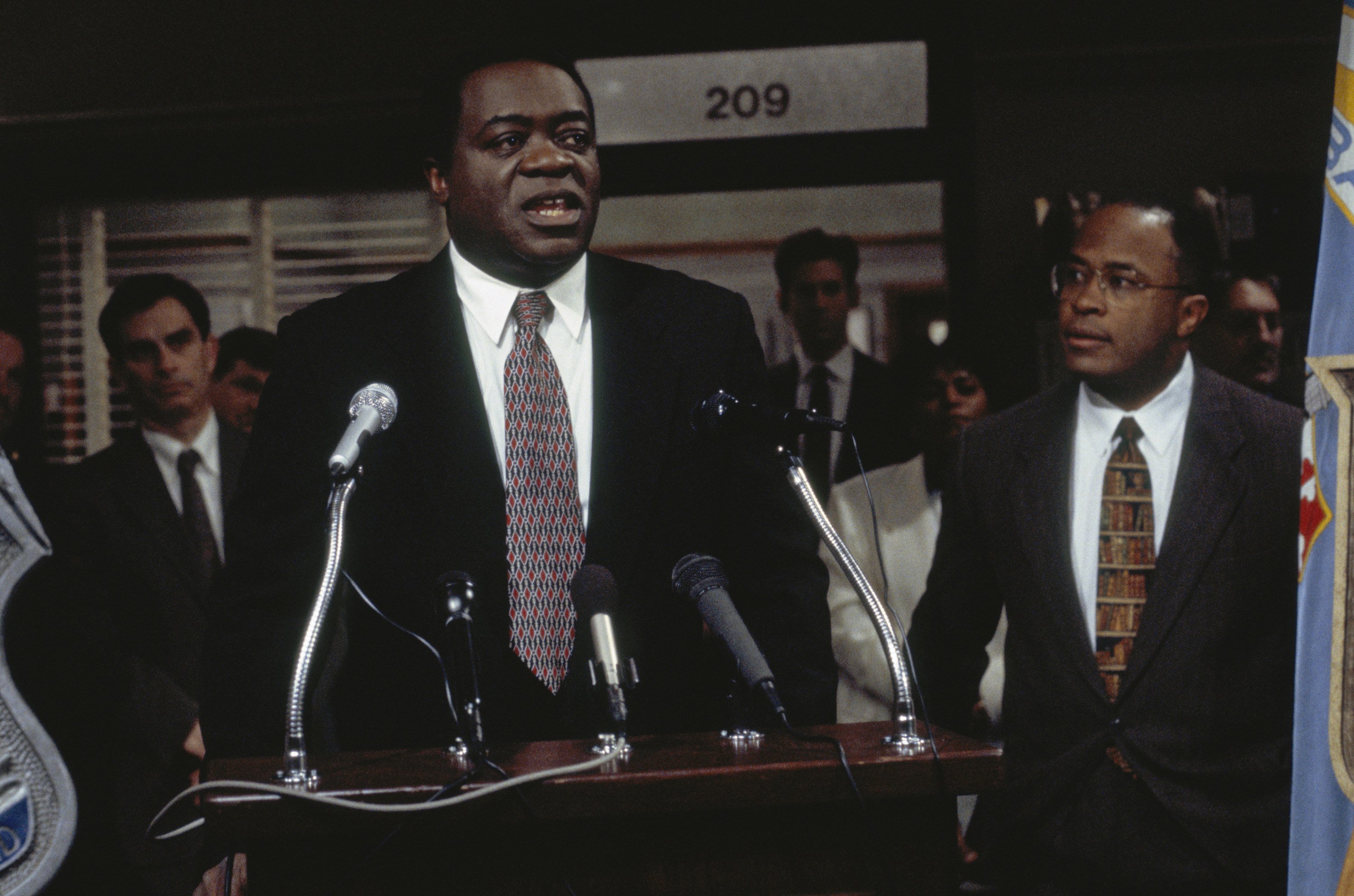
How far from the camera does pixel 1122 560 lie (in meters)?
2.46

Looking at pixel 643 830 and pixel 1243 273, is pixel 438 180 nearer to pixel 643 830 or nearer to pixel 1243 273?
pixel 643 830

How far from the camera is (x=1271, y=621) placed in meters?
2.38

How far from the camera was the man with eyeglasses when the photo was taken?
7.55 ft

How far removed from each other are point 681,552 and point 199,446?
7.64 ft

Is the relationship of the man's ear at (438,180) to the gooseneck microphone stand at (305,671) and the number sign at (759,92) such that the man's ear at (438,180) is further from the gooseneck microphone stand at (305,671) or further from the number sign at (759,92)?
the number sign at (759,92)

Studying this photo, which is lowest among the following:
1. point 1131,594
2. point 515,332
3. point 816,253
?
point 1131,594

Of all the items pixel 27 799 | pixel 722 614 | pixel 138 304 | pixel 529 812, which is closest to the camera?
pixel 529 812

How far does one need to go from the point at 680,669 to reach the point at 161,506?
86.9 inches

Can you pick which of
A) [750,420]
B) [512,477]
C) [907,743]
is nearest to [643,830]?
[907,743]

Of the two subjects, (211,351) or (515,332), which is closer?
(515,332)

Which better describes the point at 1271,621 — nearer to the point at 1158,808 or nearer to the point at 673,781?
the point at 1158,808

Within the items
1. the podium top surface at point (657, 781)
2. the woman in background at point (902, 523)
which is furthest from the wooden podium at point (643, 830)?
the woman in background at point (902, 523)

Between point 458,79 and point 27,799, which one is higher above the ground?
point 458,79

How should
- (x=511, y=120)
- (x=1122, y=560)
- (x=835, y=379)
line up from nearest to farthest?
(x=511, y=120), (x=1122, y=560), (x=835, y=379)
